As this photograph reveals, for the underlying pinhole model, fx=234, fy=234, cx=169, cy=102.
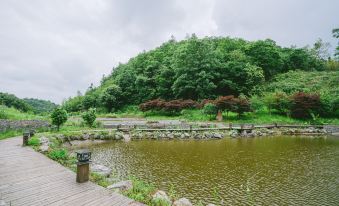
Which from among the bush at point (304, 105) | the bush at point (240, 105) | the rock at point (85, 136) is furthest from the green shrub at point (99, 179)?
the bush at point (304, 105)

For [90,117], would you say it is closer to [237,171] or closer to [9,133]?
[9,133]

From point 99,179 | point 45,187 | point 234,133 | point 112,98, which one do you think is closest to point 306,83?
point 234,133

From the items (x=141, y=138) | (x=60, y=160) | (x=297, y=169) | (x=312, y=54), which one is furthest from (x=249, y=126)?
(x=312, y=54)

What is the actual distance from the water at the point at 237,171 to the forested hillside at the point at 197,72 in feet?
68.7

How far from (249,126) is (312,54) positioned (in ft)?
151

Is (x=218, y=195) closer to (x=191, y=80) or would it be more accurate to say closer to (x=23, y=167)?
(x=23, y=167)

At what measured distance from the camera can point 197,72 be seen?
3575 centimetres

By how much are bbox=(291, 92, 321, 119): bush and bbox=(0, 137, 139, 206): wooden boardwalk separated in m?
25.6

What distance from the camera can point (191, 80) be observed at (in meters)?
35.1

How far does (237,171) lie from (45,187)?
7039 millimetres

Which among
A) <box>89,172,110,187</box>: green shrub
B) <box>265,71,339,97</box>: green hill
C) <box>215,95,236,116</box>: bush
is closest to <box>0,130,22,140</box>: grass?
<box>89,172,110,187</box>: green shrub

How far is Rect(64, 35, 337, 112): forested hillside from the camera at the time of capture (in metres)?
35.5

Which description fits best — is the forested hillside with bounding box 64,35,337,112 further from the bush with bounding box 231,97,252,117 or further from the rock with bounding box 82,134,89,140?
the rock with bounding box 82,134,89,140

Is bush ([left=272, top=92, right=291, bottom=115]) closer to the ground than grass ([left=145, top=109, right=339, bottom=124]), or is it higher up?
higher up
